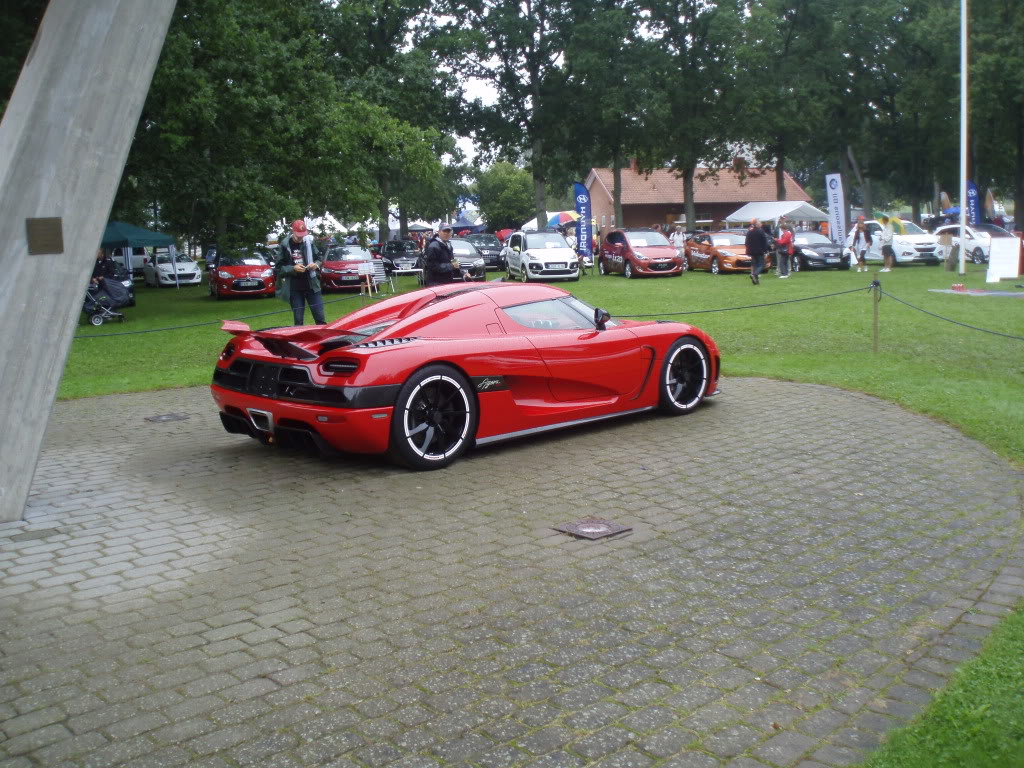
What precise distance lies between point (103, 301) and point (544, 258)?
14.8 m

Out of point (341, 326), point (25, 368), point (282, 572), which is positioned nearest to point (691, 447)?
point (341, 326)

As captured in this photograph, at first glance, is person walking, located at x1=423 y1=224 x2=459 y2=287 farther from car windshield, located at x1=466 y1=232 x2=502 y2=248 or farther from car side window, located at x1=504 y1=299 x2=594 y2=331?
car windshield, located at x1=466 y1=232 x2=502 y2=248

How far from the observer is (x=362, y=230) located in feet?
99.7

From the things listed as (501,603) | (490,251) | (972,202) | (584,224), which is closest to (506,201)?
(490,251)

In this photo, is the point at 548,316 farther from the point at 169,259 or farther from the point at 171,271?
the point at 169,259

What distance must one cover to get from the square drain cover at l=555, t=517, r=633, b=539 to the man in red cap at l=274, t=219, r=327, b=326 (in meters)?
8.76

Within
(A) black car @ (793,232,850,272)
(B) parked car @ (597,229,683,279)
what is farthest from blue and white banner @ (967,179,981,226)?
(B) parked car @ (597,229,683,279)

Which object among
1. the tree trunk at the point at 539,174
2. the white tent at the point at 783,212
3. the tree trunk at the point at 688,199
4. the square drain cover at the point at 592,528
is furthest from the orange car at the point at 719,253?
the square drain cover at the point at 592,528

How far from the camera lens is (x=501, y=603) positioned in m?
4.88

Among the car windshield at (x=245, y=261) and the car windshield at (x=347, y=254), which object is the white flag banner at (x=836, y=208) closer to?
the car windshield at (x=347, y=254)

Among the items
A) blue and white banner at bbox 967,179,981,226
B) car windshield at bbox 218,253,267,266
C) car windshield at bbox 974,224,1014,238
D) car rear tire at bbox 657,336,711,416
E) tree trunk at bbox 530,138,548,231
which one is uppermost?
tree trunk at bbox 530,138,548,231

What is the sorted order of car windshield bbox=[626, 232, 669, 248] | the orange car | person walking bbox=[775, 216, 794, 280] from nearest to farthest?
person walking bbox=[775, 216, 794, 280]
car windshield bbox=[626, 232, 669, 248]
the orange car

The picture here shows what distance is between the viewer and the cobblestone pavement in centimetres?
363

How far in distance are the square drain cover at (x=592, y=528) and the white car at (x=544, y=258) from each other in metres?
27.1
